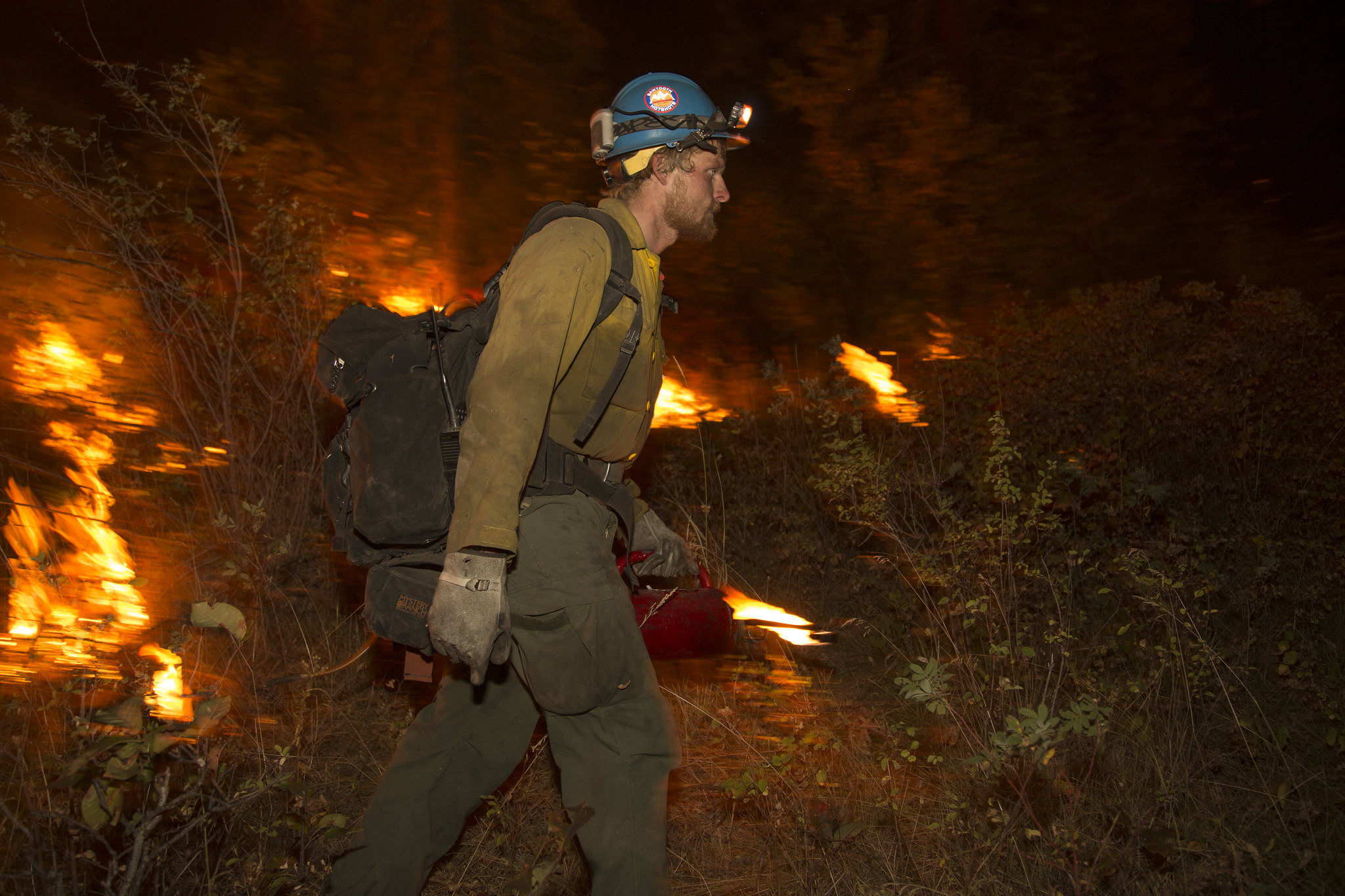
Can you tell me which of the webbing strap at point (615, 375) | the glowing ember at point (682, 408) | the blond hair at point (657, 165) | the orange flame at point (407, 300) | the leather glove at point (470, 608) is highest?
the blond hair at point (657, 165)

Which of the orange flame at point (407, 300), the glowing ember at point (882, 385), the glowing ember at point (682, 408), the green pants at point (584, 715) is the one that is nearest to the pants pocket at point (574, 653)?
the green pants at point (584, 715)

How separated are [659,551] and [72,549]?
2383mm

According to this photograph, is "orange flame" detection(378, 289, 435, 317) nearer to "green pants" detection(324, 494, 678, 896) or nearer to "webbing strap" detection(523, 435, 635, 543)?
"webbing strap" detection(523, 435, 635, 543)

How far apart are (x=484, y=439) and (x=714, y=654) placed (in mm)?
1027

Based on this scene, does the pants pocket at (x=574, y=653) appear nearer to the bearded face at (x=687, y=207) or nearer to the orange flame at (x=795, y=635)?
the orange flame at (x=795, y=635)

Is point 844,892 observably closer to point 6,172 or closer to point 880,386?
point 880,386

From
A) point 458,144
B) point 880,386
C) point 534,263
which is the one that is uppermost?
point 458,144

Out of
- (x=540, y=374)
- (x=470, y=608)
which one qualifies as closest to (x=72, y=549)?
(x=470, y=608)

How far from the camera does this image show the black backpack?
1940 mm

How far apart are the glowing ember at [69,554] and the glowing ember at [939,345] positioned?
4.32m

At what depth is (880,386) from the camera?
483 centimetres

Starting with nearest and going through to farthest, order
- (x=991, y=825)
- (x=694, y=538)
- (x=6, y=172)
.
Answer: (x=991, y=825)
(x=6, y=172)
(x=694, y=538)

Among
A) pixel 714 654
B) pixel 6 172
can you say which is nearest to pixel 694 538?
pixel 714 654

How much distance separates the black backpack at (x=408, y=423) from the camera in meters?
1.94
